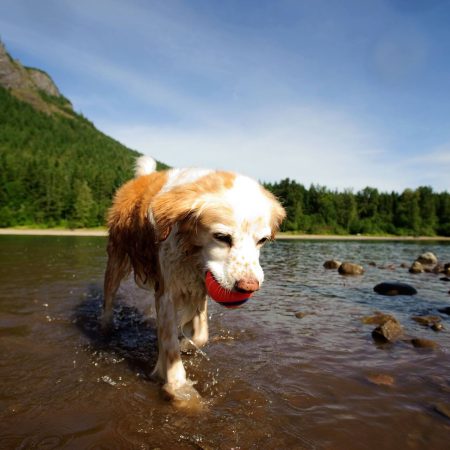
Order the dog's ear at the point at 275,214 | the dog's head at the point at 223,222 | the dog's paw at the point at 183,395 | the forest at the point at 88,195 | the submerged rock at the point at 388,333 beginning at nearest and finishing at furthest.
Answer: the dog's head at the point at 223,222
the dog's paw at the point at 183,395
the dog's ear at the point at 275,214
the submerged rock at the point at 388,333
the forest at the point at 88,195

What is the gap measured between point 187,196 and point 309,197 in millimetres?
102536

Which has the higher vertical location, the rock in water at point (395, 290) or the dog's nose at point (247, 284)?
the dog's nose at point (247, 284)

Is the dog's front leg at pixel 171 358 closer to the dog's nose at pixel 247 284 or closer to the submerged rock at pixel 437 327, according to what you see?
the dog's nose at pixel 247 284

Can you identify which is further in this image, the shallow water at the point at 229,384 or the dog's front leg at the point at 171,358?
the dog's front leg at the point at 171,358

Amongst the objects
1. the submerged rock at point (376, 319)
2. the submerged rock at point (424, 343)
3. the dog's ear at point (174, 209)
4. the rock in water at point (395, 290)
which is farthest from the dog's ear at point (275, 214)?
the rock in water at point (395, 290)

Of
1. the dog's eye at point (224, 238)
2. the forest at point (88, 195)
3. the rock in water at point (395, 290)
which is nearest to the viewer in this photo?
the dog's eye at point (224, 238)

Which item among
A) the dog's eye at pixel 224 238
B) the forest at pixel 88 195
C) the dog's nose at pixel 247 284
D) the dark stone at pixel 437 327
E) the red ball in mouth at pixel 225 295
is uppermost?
the forest at pixel 88 195

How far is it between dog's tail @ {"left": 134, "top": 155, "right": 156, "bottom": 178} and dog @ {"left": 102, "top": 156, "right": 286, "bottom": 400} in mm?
1052

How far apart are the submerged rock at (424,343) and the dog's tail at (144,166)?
230 inches

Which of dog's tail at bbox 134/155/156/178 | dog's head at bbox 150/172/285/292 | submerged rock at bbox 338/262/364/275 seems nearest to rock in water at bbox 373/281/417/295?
submerged rock at bbox 338/262/364/275

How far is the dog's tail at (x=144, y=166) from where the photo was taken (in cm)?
679

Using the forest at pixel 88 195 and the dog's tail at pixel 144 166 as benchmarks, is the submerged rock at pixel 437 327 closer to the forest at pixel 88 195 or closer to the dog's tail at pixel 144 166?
the dog's tail at pixel 144 166

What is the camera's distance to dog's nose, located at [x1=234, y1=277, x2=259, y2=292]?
3327 mm

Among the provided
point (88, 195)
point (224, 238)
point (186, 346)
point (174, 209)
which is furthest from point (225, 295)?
point (88, 195)
